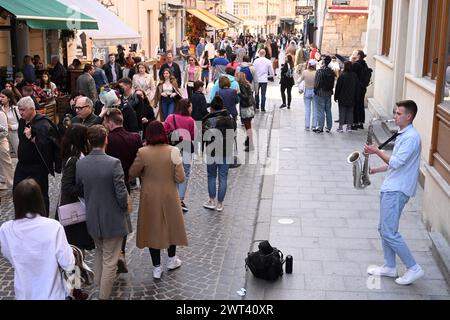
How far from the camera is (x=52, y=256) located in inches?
158

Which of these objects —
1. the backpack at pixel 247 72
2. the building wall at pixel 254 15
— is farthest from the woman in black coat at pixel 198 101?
the building wall at pixel 254 15

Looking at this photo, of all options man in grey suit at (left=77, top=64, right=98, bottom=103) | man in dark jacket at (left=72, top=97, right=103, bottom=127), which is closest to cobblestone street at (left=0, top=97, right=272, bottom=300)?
man in dark jacket at (left=72, top=97, right=103, bottom=127)

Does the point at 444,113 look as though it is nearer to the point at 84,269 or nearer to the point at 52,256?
the point at 84,269

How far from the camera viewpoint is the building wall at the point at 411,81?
7.12 m

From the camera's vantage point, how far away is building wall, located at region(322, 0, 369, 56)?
27.8 meters

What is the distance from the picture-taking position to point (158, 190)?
6.07 metres

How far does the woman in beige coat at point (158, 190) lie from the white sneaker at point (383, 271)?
213 cm

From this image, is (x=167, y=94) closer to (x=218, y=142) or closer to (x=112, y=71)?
(x=218, y=142)

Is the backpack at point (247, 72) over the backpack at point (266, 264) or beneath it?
over

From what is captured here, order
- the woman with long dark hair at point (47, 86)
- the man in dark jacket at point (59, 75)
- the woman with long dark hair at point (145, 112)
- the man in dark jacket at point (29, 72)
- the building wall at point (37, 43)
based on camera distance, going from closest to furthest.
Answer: the woman with long dark hair at point (145, 112), the woman with long dark hair at point (47, 86), the man in dark jacket at point (29, 72), the man in dark jacket at point (59, 75), the building wall at point (37, 43)

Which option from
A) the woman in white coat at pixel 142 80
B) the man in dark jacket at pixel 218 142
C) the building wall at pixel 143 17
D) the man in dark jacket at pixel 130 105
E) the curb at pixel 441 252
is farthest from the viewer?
the building wall at pixel 143 17

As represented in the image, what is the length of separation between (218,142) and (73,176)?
3000 millimetres

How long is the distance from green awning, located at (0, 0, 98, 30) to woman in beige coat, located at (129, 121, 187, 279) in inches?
262

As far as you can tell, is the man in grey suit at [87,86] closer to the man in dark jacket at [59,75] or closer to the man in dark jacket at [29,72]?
the man in dark jacket at [29,72]
